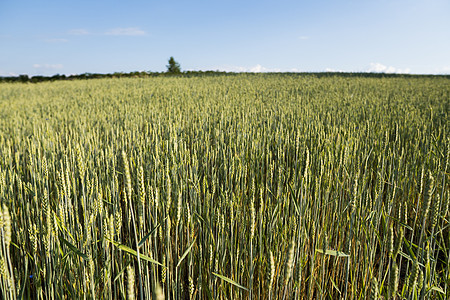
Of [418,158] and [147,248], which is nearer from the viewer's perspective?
[147,248]

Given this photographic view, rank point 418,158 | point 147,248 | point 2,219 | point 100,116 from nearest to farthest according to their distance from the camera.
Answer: point 2,219 → point 147,248 → point 418,158 → point 100,116

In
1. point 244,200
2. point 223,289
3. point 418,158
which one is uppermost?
point 418,158

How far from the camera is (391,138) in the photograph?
107 inches

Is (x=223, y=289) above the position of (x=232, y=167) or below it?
below

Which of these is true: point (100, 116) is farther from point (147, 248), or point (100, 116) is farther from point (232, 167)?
point (147, 248)

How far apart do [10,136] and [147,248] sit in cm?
288

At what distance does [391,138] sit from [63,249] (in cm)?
277

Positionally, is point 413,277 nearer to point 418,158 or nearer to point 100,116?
point 418,158

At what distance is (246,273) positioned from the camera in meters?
→ 1.12

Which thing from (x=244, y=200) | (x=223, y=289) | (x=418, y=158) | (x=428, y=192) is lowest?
(x=223, y=289)

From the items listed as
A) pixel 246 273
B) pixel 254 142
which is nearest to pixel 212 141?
pixel 254 142

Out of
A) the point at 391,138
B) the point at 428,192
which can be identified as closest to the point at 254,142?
the point at 428,192

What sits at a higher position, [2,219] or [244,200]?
[2,219]

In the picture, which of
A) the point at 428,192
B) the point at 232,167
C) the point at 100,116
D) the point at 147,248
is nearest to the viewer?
the point at 428,192
